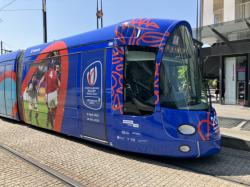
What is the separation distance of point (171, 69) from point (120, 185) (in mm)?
2604

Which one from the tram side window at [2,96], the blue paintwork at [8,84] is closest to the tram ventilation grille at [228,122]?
the blue paintwork at [8,84]

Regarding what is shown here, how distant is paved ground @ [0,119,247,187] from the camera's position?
548 centimetres

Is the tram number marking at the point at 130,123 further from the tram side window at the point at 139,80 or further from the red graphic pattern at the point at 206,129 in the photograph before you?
the red graphic pattern at the point at 206,129

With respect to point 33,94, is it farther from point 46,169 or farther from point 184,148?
point 184,148

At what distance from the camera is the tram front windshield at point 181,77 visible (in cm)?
648

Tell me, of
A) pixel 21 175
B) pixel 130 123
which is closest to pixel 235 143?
pixel 130 123

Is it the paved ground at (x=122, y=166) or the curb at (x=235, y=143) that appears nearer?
the paved ground at (x=122, y=166)

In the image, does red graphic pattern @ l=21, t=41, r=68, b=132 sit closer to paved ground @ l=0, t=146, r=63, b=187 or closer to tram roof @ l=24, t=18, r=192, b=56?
tram roof @ l=24, t=18, r=192, b=56

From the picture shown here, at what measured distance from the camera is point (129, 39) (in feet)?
22.6

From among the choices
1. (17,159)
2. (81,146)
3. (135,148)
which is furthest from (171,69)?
(17,159)

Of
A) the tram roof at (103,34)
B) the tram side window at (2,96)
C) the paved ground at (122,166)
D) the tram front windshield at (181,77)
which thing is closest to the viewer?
the paved ground at (122,166)

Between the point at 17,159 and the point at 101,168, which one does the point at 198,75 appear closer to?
the point at 101,168

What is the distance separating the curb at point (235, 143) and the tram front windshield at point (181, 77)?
201cm

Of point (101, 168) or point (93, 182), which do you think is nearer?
point (93, 182)
